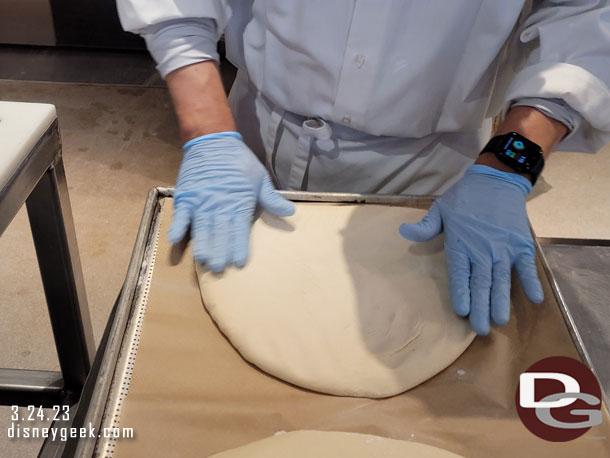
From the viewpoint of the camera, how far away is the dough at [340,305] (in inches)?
31.7

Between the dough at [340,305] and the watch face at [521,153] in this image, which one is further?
the watch face at [521,153]

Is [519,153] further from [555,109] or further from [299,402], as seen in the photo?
[299,402]

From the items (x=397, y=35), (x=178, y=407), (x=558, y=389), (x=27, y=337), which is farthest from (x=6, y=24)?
(x=558, y=389)

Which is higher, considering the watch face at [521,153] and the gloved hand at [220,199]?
the watch face at [521,153]

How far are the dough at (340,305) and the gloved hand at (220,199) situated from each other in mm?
28

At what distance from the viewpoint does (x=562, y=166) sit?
2.88m

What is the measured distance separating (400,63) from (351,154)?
0.22 m

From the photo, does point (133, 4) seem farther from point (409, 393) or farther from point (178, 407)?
point (409, 393)

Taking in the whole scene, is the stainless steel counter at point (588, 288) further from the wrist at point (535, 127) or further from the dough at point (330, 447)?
the dough at point (330, 447)

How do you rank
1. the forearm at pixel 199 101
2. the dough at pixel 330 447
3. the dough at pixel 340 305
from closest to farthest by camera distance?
the dough at pixel 330 447 < the dough at pixel 340 305 < the forearm at pixel 199 101

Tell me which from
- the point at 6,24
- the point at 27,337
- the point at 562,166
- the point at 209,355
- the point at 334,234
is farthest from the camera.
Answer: the point at 6,24

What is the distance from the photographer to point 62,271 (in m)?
1.20

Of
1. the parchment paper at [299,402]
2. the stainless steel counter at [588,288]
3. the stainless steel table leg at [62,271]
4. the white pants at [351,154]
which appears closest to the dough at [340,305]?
the parchment paper at [299,402]

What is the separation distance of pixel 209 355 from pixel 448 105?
678 millimetres
